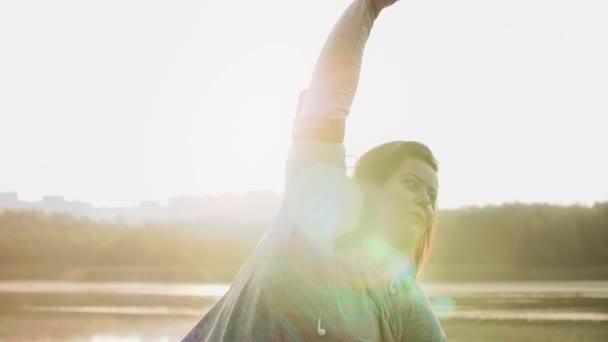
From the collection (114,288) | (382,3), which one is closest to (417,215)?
(382,3)

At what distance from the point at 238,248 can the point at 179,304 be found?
727 inches

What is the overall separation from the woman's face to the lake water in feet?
52.9

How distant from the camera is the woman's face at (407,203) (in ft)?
7.11

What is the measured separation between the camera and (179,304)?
26672 millimetres

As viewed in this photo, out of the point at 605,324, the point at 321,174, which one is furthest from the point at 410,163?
the point at 605,324

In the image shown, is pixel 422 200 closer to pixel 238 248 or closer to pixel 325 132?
pixel 325 132

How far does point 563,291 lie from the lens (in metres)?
30.2

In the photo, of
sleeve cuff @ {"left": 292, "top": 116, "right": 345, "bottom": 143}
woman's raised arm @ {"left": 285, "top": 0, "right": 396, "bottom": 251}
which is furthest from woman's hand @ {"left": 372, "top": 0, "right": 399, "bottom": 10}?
sleeve cuff @ {"left": 292, "top": 116, "right": 345, "bottom": 143}

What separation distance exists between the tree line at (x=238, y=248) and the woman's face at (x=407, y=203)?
121ft

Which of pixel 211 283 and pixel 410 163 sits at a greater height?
pixel 410 163

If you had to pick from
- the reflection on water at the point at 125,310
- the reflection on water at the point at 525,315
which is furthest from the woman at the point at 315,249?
the reflection on water at the point at 125,310

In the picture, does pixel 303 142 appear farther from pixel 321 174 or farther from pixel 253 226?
pixel 253 226

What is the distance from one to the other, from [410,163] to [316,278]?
0.50m

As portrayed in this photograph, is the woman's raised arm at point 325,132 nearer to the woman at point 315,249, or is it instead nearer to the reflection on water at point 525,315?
the woman at point 315,249
